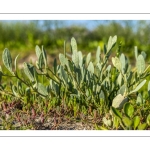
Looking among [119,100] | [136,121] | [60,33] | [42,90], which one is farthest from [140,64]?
[60,33]

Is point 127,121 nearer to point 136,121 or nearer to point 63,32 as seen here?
point 136,121

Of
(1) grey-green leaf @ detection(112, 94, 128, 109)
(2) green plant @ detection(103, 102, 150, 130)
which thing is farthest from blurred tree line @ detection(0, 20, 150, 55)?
(2) green plant @ detection(103, 102, 150, 130)

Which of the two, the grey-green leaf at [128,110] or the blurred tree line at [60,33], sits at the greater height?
the blurred tree line at [60,33]

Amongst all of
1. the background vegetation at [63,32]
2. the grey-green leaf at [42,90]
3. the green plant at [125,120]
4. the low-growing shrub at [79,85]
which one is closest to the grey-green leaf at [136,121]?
the green plant at [125,120]

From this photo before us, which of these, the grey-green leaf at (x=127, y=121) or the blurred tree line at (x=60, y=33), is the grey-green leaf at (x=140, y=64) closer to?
the grey-green leaf at (x=127, y=121)
